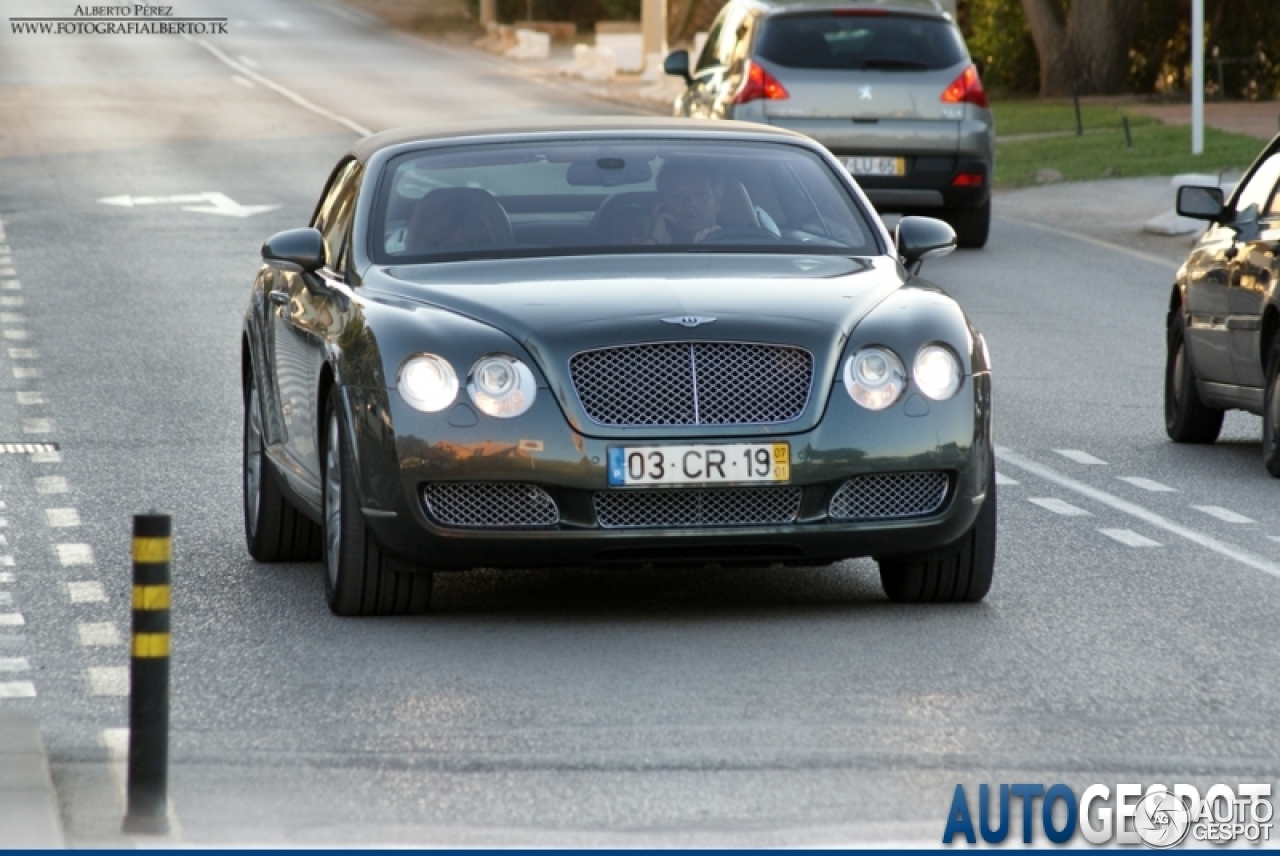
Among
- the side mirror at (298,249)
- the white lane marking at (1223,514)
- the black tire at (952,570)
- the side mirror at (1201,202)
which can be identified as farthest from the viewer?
the side mirror at (1201,202)

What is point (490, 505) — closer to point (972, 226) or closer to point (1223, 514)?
point (1223, 514)

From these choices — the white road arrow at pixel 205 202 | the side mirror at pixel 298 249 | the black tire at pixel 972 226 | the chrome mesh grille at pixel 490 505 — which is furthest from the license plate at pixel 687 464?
the white road arrow at pixel 205 202

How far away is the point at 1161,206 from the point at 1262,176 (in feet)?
48.2

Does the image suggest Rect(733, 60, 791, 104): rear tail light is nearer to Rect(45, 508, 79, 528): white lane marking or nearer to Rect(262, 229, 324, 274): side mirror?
Rect(45, 508, 79, 528): white lane marking

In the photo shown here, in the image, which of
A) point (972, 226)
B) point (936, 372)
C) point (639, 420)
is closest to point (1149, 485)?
point (936, 372)

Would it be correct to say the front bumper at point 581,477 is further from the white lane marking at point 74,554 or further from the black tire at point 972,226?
the black tire at point 972,226

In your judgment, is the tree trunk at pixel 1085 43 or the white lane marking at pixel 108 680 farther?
the tree trunk at pixel 1085 43

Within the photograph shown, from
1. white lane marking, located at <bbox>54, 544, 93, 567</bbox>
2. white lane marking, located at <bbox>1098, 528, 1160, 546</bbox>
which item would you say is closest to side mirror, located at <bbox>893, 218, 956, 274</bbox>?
white lane marking, located at <bbox>1098, 528, 1160, 546</bbox>

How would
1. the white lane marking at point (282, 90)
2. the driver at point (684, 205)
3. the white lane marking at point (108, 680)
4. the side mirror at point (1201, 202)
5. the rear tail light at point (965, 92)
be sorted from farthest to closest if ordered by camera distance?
the white lane marking at point (282, 90), the rear tail light at point (965, 92), the side mirror at point (1201, 202), the driver at point (684, 205), the white lane marking at point (108, 680)

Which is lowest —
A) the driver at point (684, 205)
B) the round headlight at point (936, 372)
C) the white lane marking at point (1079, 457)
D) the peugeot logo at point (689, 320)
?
the white lane marking at point (1079, 457)

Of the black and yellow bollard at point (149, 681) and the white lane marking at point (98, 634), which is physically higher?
the black and yellow bollard at point (149, 681)

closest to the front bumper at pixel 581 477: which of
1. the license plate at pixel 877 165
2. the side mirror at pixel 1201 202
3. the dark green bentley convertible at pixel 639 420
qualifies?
the dark green bentley convertible at pixel 639 420

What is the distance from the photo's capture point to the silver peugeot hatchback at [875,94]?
23.1m

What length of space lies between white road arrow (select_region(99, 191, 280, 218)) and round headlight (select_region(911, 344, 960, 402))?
1982 centimetres
